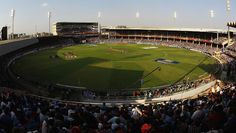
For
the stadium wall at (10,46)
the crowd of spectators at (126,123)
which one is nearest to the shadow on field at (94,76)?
the stadium wall at (10,46)

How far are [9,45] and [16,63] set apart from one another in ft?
42.1

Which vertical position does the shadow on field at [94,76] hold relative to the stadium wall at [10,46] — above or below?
below

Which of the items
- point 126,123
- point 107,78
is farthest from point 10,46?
point 126,123

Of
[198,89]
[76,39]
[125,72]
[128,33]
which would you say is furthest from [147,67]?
[128,33]

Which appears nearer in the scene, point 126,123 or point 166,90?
point 126,123

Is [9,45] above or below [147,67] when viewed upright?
above

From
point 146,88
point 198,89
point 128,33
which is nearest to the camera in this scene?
point 198,89

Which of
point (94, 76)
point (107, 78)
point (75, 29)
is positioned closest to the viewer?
point (107, 78)

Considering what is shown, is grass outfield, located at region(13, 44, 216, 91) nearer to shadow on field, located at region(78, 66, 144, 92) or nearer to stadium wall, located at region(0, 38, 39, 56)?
shadow on field, located at region(78, 66, 144, 92)

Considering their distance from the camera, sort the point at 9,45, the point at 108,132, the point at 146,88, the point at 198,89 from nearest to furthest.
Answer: the point at 108,132 < the point at 198,89 < the point at 146,88 < the point at 9,45

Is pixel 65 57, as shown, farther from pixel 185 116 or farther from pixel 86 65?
pixel 185 116

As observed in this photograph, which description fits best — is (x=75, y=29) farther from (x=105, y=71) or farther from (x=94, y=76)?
(x=94, y=76)

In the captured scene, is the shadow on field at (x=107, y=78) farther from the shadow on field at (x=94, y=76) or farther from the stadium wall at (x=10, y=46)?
the stadium wall at (x=10, y=46)

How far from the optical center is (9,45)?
5806 cm
